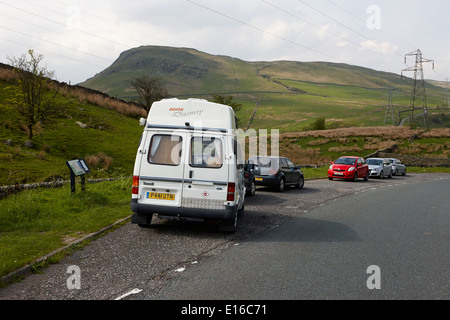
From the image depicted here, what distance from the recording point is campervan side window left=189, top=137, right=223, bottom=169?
892 centimetres

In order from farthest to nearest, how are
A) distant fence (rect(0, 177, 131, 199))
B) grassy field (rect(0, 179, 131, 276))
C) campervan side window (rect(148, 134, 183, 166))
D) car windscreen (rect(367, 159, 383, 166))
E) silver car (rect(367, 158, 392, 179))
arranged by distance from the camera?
car windscreen (rect(367, 159, 383, 166))
silver car (rect(367, 158, 392, 179))
distant fence (rect(0, 177, 131, 199))
campervan side window (rect(148, 134, 183, 166))
grassy field (rect(0, 179, 131, 276))

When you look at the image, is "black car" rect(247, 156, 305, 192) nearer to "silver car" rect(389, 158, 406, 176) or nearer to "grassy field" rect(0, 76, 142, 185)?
"grassy field" rect(0, 76, 142, 185)

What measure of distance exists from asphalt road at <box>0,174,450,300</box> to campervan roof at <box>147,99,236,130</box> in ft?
8.09

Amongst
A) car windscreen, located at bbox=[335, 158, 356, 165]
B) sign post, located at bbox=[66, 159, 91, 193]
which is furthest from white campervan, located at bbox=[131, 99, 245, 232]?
car windscreen, located at bbox=[335, 158, 356, 165]

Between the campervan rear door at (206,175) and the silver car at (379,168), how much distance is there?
2718 centimetres

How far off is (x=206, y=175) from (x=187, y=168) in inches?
17.9

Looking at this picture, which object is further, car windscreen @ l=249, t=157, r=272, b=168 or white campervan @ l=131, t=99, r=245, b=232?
car windscreen @ l=249, t=157, r=272, b=168

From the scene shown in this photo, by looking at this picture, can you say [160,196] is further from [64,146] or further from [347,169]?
[347,169]

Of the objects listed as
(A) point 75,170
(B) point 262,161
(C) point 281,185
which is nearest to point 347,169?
(C) point 281,185

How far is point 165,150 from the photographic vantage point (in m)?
9.09

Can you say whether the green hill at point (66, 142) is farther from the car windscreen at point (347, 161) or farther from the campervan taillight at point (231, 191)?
the car windscreen at point (347, 161)

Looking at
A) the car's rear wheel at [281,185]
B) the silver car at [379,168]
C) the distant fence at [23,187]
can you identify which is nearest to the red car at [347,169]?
the silver car at [379,168]

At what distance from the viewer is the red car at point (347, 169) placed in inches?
1072
